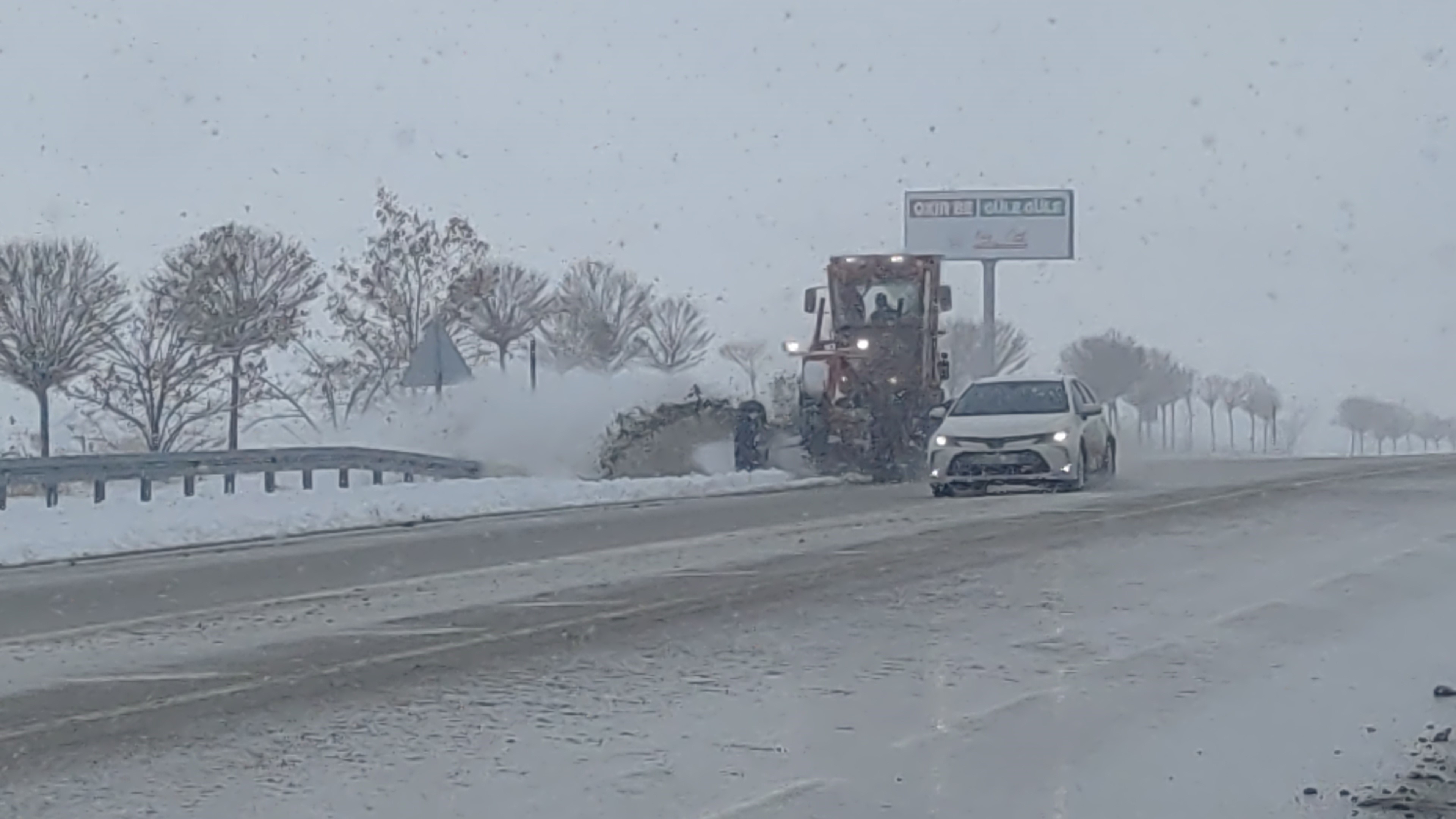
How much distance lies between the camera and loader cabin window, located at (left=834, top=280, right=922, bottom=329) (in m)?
28.8

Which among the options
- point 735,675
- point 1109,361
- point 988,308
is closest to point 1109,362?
point 1109,361

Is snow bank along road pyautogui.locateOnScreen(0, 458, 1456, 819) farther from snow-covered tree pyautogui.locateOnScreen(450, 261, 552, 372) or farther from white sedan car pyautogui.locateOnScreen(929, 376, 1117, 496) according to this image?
snow-covered tree pyautogui.locateOnScreen(450, 261, 552, 372)

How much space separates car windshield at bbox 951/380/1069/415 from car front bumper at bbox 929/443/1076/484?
0.85m

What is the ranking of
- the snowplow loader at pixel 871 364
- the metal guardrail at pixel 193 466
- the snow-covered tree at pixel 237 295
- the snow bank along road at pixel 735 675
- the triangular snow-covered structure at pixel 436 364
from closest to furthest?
the snow bank along road at pixel 735 675 < the metal guardrail at pixel 193 466 < the snowplow loader at pixel 871 364 < the triangular snow-covered structure at pixel 436 364 < the snow-covered tree at pixel 237 295

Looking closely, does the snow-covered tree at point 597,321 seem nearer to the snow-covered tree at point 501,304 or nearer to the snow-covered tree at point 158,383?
the snow-covered tree at point 501,304

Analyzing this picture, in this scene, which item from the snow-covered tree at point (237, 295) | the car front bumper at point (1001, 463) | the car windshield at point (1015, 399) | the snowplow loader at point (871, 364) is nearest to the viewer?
the car front bumper at point (1001, 463)

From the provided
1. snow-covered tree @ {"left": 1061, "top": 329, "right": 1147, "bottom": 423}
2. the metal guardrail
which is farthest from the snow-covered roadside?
snow-covered tree @ {"left": 1061, "top": 329, "right": 1147, "bottom": 423}

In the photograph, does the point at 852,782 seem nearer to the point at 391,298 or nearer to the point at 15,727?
the point at 15,727

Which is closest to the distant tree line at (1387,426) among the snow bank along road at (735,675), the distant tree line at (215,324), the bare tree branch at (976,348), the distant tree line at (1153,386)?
the distant tree line at (1153,386)

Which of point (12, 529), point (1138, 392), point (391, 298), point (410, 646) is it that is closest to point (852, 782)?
point (410, 646)

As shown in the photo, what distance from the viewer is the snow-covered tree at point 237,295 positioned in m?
48.8

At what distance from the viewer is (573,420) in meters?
34.7

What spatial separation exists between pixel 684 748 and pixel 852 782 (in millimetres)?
899

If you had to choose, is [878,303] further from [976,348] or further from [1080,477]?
[976,348]
